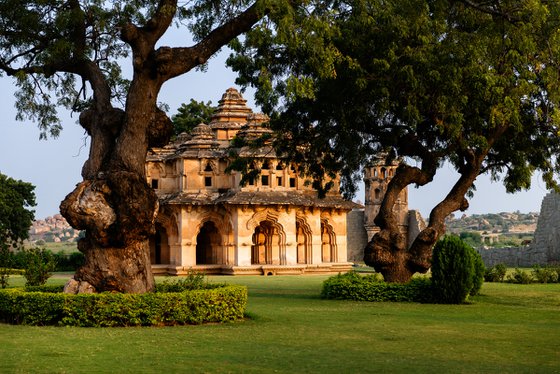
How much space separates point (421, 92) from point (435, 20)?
1.72 m

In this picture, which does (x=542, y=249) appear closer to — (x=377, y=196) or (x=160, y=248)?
(x=377, y=196)

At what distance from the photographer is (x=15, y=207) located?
5066 centimetres

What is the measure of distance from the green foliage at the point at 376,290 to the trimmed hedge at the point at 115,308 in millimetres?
6451

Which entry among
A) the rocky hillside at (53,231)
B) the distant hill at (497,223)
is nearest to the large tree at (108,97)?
the distant hill at (497,223)

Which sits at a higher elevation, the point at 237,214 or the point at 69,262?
the point at 237,214

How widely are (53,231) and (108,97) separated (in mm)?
153450

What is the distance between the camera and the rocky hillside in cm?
14775

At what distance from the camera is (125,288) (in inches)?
619

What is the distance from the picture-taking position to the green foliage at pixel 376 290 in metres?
20.6

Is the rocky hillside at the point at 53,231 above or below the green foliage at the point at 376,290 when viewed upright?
above

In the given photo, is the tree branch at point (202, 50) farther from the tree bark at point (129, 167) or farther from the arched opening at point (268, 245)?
the arched opening at point (268, 245)

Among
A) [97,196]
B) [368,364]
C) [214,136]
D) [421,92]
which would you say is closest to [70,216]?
[97,196]

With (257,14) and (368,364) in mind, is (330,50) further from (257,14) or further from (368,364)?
(368,364)

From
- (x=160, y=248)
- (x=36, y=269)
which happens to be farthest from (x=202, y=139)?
(x=36, y=269)
